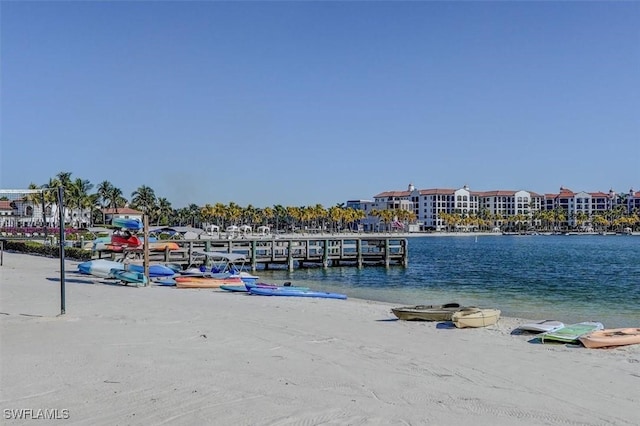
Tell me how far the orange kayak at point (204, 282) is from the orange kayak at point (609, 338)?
607 inches

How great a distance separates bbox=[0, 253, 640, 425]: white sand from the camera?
23.7 ft

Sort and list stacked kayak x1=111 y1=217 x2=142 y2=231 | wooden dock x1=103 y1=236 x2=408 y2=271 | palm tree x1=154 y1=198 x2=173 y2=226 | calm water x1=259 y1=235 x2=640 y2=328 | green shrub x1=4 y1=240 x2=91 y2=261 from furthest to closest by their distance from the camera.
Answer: palm tree x1=154 y1=198 x2=173 y2=226
wooden dock x1=103 y1=236 x2=408 y2=271
green shrub x1=4 y1=240 x2=91 y2=261
stacked kayak x1=111 y1=217 x2=142 y2=231
calm water x1=259 y1=235 x2=640 y2=328

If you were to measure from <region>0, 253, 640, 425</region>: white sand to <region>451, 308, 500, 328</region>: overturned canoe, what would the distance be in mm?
449

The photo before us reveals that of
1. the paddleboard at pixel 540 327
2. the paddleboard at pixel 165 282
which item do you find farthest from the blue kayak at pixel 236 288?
the paddleboard at pixel 540 327

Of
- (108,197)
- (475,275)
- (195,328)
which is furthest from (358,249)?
(108,197)

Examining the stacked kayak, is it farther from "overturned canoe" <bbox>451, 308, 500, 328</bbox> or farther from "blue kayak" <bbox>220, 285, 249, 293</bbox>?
"overturned canoe" <bbox>451, 308, 500, 328</bbox>

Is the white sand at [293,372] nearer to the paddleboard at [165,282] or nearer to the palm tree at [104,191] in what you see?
the paddleboard at [165,282]

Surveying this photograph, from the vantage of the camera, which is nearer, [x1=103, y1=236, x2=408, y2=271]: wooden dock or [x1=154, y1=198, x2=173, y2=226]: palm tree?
[x1=103, y1=236, x2=408, y2=271]: wooden dock

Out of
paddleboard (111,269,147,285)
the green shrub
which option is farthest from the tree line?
paddleboard (111,269,147,285)

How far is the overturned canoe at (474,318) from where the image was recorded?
15.2 m

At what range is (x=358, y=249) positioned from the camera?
48.3 m

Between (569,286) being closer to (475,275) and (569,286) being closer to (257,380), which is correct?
(475,275)

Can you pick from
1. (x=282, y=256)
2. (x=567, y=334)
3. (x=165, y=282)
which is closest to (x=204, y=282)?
(x=165, y=282)

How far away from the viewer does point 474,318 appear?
50.4 ft
